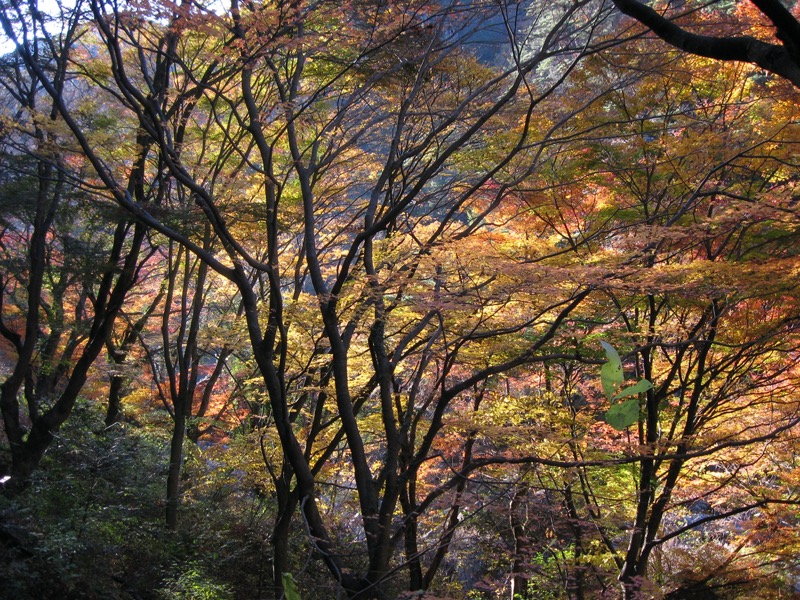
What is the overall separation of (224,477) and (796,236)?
25.0ft

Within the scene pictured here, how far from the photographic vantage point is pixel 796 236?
5145 millimetres

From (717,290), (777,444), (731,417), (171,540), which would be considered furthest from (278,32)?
(777,444)

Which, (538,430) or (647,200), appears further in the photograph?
(647,200)

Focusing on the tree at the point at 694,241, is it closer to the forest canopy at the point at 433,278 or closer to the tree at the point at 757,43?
the forest canopy at the point at 433,278

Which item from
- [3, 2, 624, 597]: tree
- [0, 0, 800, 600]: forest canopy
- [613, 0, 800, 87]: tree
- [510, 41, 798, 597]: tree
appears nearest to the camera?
[613, 0, 800, 87]: tree

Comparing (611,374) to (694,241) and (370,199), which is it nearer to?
(370,199)

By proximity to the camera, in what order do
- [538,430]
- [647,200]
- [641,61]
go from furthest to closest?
[647,200] < [538,430] < [641,61]

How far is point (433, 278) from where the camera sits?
466cm

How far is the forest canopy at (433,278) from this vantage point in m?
4.42

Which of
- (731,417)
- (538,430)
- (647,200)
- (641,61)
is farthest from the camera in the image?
(731,417)

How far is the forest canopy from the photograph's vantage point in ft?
14.5

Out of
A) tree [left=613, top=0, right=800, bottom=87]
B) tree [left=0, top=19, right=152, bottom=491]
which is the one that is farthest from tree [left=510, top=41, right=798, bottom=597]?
tree [left=0, top=19, right=152, bottom=491]

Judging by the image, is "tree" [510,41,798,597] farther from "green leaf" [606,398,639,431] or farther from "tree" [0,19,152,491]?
"tree" [0,19,152,491]

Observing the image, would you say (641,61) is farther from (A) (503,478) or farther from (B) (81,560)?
(B) (81,560)
